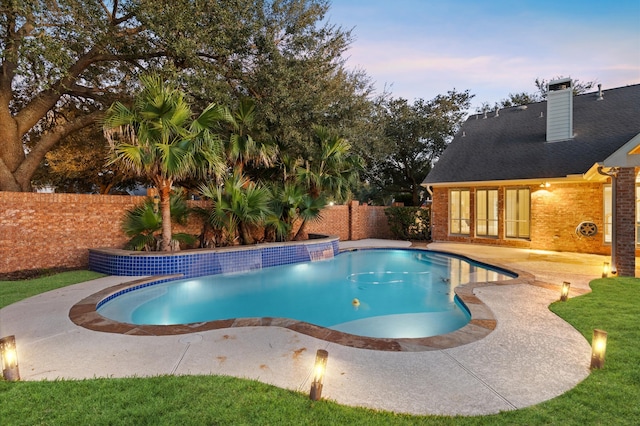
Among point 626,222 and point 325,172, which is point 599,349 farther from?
point 325,172

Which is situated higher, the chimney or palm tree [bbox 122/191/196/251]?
the chimney

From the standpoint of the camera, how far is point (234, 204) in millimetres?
9883

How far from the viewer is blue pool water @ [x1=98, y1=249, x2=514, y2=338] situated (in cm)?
595

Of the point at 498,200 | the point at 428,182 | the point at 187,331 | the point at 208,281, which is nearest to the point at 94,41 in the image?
the point at 208,281

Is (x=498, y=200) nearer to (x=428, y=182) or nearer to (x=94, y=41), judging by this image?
(x=428, y=182)

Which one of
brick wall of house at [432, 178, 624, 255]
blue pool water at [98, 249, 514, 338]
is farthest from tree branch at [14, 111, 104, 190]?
brick wall of house at [432, 178, 624, 255]

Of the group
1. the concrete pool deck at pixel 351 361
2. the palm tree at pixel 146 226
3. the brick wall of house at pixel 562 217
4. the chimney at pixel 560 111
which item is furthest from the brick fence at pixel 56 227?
the chimney at pixel 560 111

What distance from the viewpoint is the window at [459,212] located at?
1531 cm

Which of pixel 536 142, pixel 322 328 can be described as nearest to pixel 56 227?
pixel 322 328

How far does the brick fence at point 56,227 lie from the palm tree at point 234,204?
2302mm

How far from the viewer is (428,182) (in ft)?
51.5

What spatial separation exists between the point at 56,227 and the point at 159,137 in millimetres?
3658

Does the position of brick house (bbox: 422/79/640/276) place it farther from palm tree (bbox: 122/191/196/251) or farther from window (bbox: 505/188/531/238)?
palm tree (bbox: 122/191/196/251)

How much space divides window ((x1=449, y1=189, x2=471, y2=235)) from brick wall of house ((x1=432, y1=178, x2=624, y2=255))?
A: 1457mm
